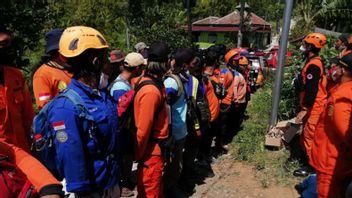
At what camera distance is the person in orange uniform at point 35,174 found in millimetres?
1882

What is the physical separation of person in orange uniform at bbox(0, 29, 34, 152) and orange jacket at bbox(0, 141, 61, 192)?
0.97m

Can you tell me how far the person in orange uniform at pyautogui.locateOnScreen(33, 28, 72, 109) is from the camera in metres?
3.64

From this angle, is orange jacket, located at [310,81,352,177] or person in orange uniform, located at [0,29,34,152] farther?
orange jacket, located at [310,81,352,177]

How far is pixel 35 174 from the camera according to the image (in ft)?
6.42

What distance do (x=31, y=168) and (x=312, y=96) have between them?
4.26 meters

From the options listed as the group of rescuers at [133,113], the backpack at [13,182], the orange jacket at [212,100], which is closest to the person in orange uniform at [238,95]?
the group of rescuers at [133,113]

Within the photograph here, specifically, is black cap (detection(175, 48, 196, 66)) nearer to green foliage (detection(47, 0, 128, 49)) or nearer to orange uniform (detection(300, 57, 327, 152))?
orange uniform (detection(300, 57, 327, 152))

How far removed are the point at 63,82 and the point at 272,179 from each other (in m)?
3.62

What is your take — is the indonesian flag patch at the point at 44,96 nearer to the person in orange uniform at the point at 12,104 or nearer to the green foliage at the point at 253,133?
the person in orange uniform at the point at 12,104

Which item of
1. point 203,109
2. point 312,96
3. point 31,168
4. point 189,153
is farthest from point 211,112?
point 31,168

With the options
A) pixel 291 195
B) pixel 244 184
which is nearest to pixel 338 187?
pixel 291 195

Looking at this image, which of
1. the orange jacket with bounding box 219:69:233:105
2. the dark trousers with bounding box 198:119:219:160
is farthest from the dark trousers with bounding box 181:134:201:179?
the orange jacket with bounding box 219:69:233:105

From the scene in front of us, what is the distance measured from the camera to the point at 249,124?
28.0 feet

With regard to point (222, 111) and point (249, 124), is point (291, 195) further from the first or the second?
point (249, 124)
